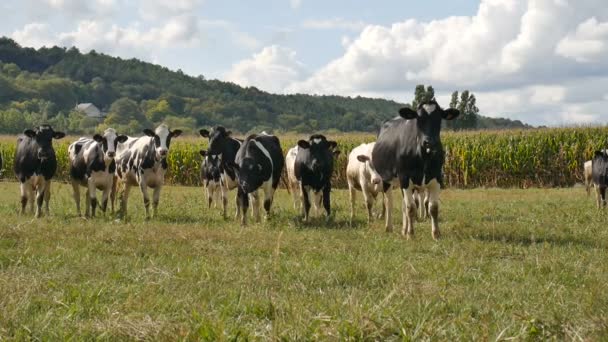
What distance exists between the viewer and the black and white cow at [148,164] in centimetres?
1777

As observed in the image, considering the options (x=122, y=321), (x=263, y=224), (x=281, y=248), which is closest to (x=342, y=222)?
(x=263, y=224)

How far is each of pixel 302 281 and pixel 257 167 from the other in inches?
296

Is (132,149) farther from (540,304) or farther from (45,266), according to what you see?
(540,304)

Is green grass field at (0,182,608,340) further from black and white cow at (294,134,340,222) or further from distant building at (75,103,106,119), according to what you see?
distant building at (75,103,106,119)

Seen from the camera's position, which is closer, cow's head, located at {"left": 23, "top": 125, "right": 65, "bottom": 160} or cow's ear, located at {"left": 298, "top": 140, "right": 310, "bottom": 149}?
cow's ear, located at {"left": 298, "top": 140, "right": 310, "bottom": 149}

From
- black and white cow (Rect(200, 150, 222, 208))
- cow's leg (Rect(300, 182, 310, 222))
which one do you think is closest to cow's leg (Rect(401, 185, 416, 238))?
cow's leg (Rect(300, 182, 310, 222))

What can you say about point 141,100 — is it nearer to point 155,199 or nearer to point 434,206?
point 155,199

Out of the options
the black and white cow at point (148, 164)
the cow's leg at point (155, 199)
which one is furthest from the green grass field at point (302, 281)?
the black and white cow at point (148, 164)

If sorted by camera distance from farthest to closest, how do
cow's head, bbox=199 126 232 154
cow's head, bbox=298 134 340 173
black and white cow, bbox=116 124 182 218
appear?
black and white cow, bbox=116 124 182 218 < cow's head, bbox=199 126 232 154 < cow's head, bbox=298 134 340 173

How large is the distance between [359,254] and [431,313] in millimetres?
4326

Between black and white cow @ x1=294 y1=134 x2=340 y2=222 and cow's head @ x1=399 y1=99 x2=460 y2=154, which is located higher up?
cow's head @ x1=399 y1=99 x2=460 y2=154

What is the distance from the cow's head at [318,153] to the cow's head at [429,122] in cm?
386

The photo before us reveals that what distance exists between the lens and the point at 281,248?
11.0 metres

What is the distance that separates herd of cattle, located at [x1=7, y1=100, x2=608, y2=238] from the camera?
1309cm
